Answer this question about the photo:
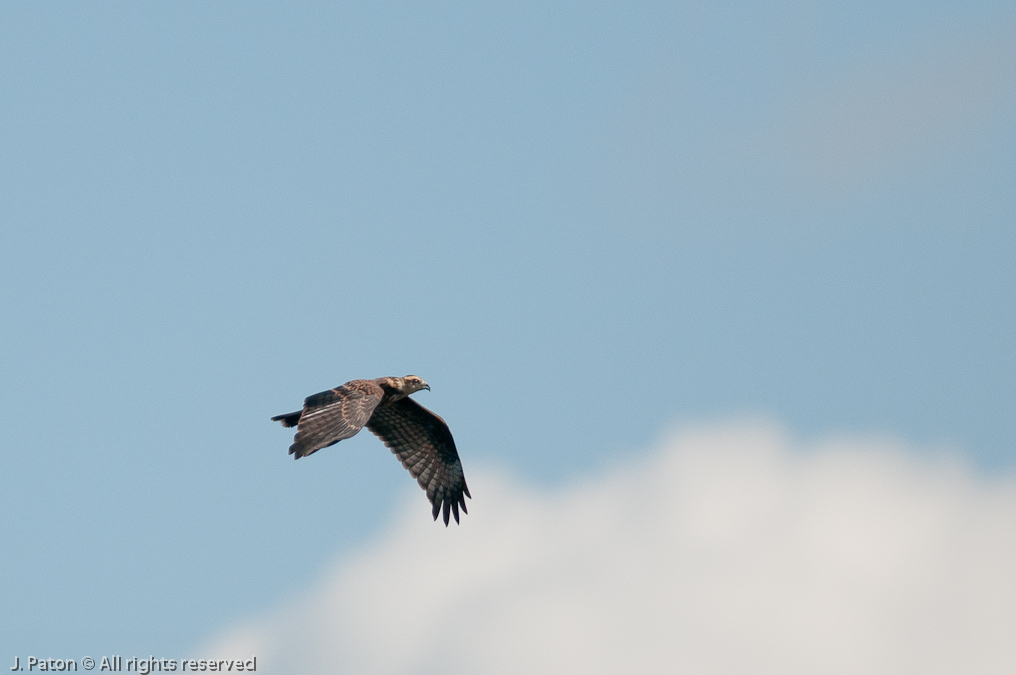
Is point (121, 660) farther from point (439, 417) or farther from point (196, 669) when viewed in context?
point (439, 417)

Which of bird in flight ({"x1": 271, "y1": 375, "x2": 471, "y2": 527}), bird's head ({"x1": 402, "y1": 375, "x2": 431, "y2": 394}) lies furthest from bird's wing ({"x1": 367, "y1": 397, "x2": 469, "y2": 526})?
bird's head ({"x1": 402, "y1": 375, "x2": 431, "y2": 394})

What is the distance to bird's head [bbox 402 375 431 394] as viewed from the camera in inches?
913

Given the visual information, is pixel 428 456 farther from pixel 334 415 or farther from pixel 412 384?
pixel 334 415

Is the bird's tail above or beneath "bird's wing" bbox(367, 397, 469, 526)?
beneath

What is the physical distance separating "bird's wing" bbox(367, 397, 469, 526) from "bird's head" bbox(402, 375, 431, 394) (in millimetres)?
1537

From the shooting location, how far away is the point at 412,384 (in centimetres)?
2325

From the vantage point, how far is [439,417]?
79.7 ft

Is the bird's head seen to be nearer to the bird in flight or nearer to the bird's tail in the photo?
the bird in flight

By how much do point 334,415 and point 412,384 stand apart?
3.38 m

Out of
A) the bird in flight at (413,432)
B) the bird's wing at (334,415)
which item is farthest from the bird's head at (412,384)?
the bird's wing at (334,415)

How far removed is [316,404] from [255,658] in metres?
3.92

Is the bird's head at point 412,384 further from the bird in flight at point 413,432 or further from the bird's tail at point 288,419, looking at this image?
the bird's tail at point 288,419

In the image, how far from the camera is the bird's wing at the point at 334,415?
19094 millimetres

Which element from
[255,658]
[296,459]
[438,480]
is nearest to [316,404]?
[296,459]
